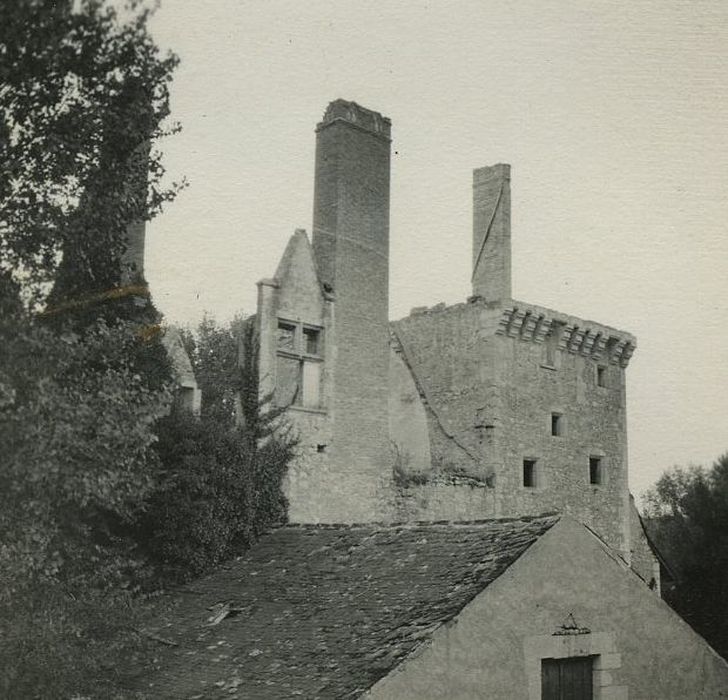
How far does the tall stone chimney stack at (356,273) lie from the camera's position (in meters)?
19.4

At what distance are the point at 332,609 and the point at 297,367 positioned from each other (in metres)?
8.45

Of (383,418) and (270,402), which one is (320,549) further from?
(383,418)

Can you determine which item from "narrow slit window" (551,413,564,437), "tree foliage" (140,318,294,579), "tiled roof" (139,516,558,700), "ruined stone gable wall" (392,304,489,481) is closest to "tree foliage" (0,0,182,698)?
"tiled roof" (139,516,558,700)

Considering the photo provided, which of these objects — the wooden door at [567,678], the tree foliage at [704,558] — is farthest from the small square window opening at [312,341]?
the tree foliage at [704,558]

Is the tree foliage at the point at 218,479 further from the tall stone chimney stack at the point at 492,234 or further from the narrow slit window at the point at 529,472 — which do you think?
the narrow slit window at the point at 529,472

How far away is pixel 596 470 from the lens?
1084 inches

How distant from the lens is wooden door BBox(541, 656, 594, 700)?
1062 centimetres

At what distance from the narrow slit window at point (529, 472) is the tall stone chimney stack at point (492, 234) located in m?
4.51

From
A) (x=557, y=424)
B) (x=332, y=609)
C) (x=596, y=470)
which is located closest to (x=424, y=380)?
(x=557, y=424)

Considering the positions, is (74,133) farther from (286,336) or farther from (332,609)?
(286,336)

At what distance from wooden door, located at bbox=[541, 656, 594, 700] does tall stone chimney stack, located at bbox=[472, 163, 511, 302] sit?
1429 cm

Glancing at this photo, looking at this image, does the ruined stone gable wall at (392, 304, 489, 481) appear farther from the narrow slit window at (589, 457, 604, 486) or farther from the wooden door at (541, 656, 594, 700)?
the wooden door at (541, 656, 594, 700)

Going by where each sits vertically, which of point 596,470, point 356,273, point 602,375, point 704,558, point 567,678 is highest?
point 356,273

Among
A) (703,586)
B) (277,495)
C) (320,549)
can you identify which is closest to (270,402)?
(277,495)
